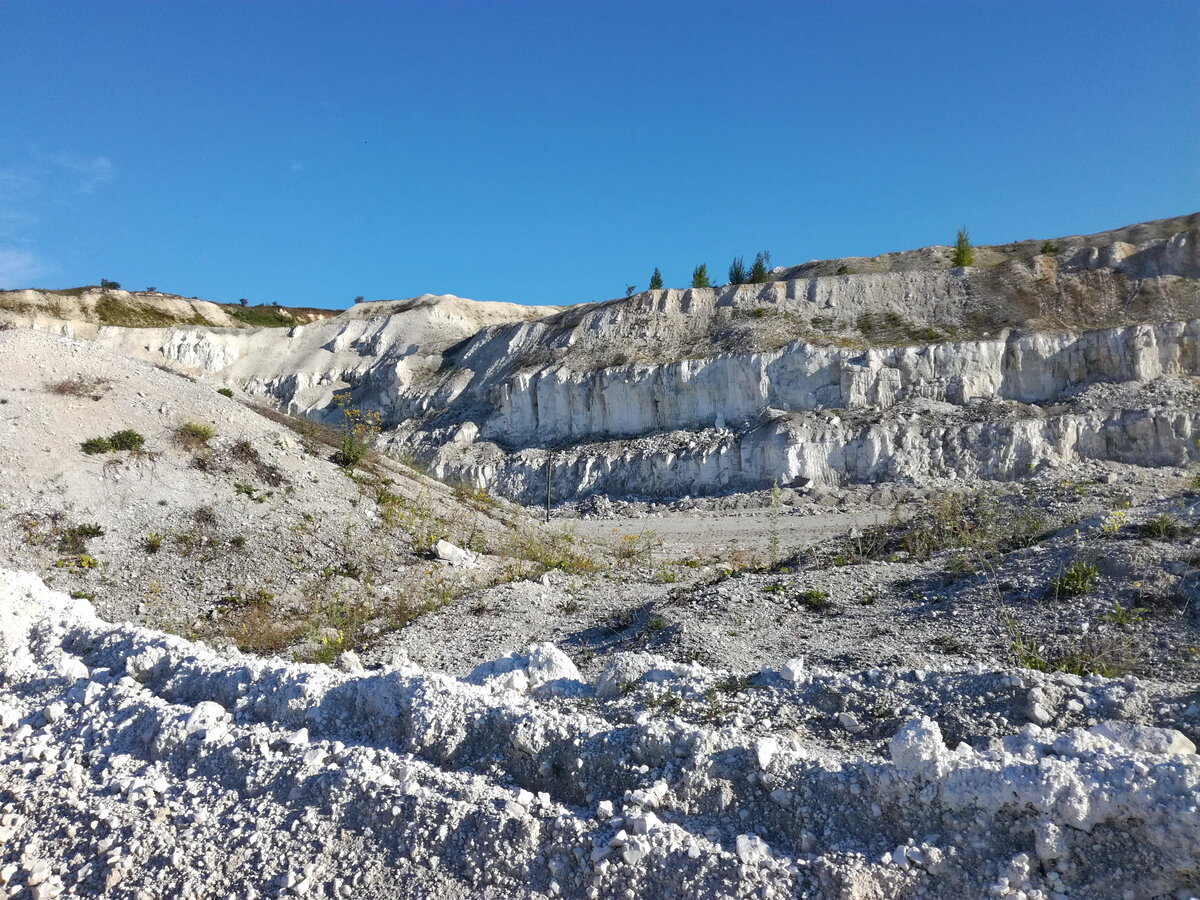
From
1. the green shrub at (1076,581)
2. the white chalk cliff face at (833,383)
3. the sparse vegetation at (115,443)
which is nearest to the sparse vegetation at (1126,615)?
the green shrub at (1076,581)

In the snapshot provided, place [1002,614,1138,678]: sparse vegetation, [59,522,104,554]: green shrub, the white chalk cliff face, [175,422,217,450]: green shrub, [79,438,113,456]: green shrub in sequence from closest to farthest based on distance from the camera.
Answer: [1002,614,1138,678]: sparse vegetation < [59,522,104,554]: green shrub < [79,438,113,456]: green shrub < [175,422,217,450]: green shrub < the white chalk cliff face

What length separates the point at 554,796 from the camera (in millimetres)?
4781

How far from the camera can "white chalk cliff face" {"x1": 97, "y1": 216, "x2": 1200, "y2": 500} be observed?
94.5ft

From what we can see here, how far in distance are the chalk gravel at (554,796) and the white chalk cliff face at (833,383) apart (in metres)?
26.0

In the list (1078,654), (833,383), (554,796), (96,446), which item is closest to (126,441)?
(96,446)

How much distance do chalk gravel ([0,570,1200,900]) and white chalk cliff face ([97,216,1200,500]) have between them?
2595 cm

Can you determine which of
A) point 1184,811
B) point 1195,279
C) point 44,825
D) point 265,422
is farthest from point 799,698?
point 1195,279

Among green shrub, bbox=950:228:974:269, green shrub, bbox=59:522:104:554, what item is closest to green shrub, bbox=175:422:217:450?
green shrub, bbox=59:522:104:554

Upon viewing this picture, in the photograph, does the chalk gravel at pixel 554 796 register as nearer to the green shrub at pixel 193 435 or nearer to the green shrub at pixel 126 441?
the green shrub at pixel 126 441

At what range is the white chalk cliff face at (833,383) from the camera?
2880cm

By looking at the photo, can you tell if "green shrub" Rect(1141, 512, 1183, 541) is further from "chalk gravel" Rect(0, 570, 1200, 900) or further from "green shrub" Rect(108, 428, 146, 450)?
"green shrub" Rect(108, 428, 146, 450)

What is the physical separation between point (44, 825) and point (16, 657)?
3.30 m

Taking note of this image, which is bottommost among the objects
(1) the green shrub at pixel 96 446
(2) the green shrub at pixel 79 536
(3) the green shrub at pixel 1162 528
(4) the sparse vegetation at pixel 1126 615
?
(4) the sparse vegetation at pixel 1126 615

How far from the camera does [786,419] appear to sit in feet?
104
